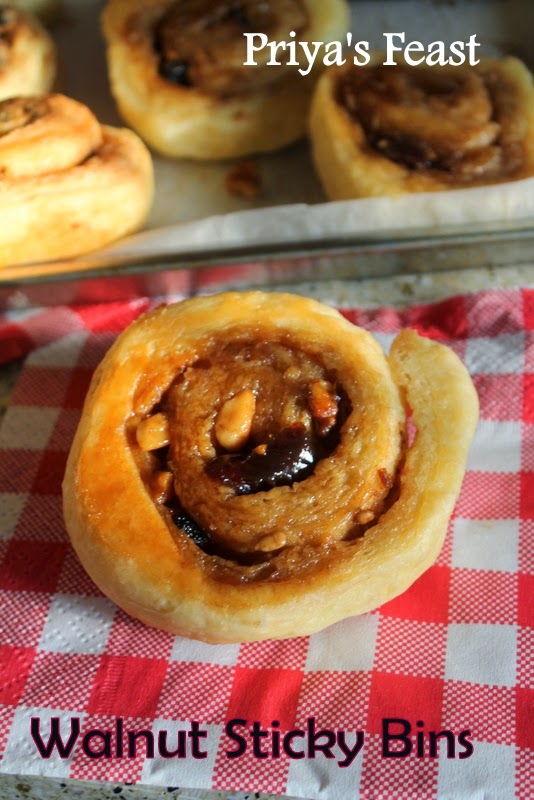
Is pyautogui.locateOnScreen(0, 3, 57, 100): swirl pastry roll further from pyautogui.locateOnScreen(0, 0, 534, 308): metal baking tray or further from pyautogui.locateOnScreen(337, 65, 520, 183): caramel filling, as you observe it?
pyautogui.locateOnScreen(337, 65, 520, 183): caramel filling

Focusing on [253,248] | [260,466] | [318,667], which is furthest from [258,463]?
[253,248]

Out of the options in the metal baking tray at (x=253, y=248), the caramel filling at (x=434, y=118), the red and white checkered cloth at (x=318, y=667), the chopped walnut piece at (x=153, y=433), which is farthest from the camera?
the caramel filling at (x=434, y=118)

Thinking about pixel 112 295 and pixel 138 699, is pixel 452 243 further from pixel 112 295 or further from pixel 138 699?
pixel 138 699

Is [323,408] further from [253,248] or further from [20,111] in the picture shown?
[20,111]

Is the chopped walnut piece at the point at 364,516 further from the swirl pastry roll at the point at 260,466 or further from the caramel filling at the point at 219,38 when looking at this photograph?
the caramel filling at the point at 219,38

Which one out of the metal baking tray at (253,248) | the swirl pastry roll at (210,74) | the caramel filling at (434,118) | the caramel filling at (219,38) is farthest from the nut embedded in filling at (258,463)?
the caramel filling at (219,38)

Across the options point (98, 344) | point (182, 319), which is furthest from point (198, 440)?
point (98, 344)
